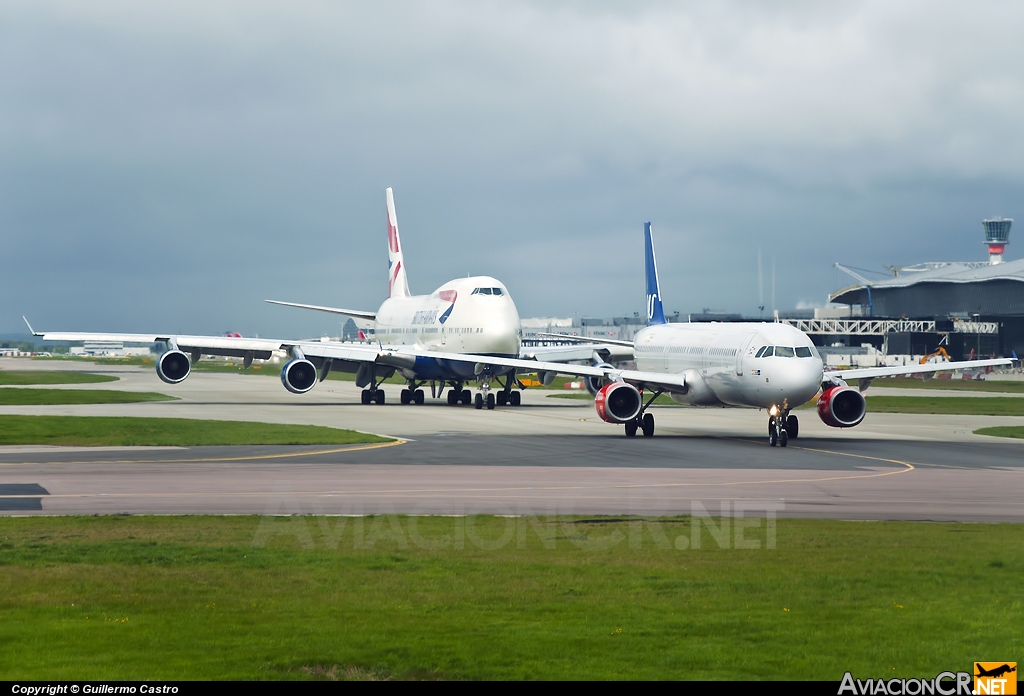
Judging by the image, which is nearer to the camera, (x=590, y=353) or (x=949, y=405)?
(x=949, y=405)

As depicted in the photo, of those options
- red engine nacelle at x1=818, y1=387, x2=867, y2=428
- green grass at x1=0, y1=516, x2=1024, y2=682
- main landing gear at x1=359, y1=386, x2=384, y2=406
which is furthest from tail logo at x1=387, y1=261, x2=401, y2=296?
green grass at x1=0, y1=516, x2=1024, y2=682

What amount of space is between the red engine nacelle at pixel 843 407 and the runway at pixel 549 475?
978 mm

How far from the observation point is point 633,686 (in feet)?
31.9

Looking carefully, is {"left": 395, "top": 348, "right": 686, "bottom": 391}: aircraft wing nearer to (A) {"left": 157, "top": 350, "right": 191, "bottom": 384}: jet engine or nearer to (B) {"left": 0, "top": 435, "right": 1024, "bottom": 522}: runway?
(B) {"left": 0, "top": 435, "right": 1024, "bottom": 522}: runway

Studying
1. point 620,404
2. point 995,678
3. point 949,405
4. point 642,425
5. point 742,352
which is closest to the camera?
point 995,678

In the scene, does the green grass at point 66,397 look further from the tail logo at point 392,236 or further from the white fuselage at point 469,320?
the tail logo at point 392,236

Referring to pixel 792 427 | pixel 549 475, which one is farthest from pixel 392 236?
pixel 549 475

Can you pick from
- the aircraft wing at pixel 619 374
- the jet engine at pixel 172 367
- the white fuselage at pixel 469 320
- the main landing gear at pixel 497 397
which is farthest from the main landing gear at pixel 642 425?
the jet engine at pixel 172 367

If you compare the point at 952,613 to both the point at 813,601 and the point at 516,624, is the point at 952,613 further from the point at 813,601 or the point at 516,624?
the point at 516,624

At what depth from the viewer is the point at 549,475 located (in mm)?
28797

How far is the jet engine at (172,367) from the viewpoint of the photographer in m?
60.6

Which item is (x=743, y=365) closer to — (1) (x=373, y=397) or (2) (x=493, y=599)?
(2) (x=493, y=599)

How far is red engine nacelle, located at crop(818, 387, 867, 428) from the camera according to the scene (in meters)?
40.8

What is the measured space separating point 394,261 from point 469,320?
21.4 m
